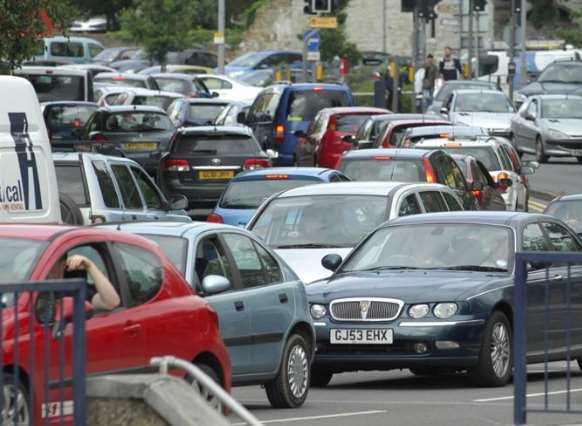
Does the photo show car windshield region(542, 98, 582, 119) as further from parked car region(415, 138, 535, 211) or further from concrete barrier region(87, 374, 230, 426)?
concrete barrier region(87, 374, 230, 426)

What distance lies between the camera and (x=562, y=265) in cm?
1073

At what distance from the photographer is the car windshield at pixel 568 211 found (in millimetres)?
23594

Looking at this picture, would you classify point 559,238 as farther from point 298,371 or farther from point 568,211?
point 568,211

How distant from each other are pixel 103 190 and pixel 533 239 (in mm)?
6587

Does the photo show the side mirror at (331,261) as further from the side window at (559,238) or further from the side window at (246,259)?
the side window at (246,259)

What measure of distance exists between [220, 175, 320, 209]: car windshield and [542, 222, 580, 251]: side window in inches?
273

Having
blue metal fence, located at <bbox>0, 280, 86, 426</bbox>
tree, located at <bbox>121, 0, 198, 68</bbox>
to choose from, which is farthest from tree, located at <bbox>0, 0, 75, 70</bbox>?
tree, located at <bbox>121, 0, 198, 68</bbox>

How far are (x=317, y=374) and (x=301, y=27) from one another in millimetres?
72668

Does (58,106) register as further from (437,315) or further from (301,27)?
(301,27)

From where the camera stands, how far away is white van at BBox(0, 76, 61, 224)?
55.3ft

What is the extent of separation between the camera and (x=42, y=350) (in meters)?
8.55

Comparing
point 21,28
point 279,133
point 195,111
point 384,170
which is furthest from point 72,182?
point 195,111

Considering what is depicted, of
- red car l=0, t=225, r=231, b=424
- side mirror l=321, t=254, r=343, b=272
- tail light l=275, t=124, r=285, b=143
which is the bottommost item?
tail light l=275, t=124, r=285, b=143

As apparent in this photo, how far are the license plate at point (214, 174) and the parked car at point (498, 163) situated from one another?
130 inches
